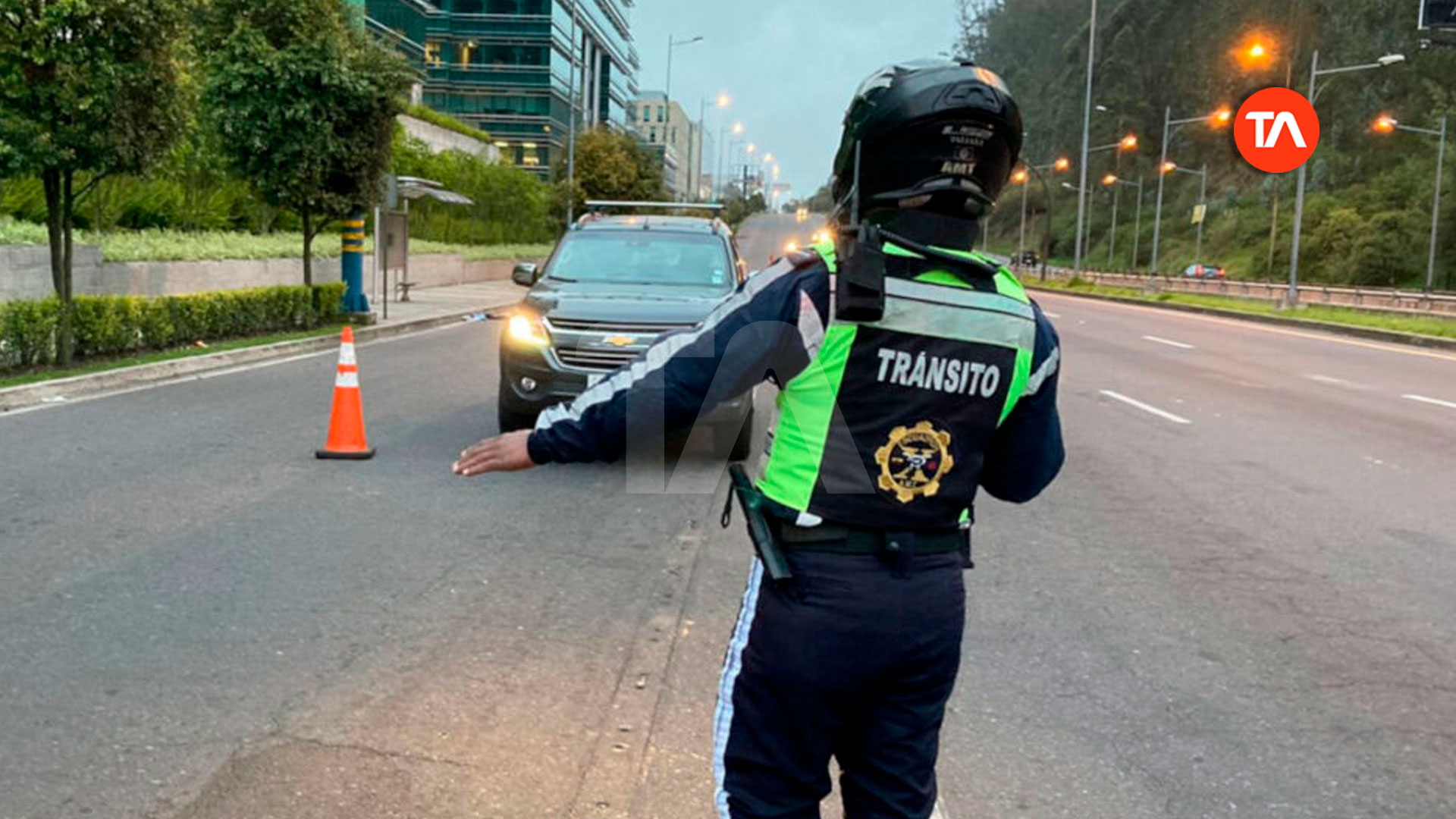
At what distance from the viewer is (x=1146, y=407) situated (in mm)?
13227

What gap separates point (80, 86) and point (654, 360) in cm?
1195

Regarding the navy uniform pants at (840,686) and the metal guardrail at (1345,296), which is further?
the metal guardrail at (1345,296)

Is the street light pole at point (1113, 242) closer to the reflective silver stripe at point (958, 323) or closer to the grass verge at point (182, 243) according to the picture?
Answer: the grass verge at point (182, 243)

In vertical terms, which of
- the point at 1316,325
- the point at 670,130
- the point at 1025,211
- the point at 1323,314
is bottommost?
the point at 1316,325

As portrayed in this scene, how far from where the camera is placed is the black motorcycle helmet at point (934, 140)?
7.35 ft

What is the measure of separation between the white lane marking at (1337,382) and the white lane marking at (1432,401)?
2.49 ft

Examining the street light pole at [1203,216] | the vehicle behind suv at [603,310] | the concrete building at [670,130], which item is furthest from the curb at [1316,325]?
the concrete building at [670,130]

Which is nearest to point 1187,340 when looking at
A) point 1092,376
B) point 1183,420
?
point 1092,376

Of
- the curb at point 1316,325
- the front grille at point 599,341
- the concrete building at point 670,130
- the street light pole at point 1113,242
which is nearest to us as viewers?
the front grille at point 599,341

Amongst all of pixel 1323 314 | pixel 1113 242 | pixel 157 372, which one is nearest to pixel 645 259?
pixel 157 372

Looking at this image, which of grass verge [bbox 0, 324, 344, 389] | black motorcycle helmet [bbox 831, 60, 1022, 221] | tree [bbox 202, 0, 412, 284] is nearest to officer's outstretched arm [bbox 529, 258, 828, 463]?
black motorcycle helmet [bbox 831, 60, 1022, 221]

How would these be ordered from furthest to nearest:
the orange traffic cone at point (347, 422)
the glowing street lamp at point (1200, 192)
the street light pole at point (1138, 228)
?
the street light pole at point (1138, 228) < the glowing street lamp at point (1200, 192) < the orange traffic cone at point (347, 422)

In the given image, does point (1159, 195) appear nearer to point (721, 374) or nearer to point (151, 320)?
point (151, 320)

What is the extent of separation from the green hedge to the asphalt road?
9.30 ft
